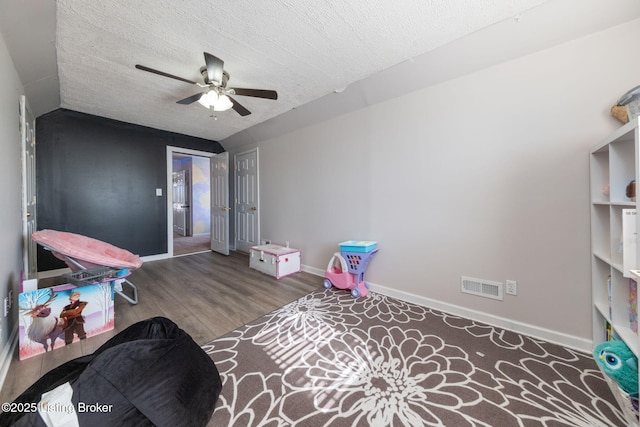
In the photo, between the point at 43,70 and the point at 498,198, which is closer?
the point at 498,198

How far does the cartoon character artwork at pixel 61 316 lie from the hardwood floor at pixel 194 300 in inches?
2.7

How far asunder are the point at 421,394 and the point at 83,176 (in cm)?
506

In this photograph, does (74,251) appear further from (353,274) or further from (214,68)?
(353,274)

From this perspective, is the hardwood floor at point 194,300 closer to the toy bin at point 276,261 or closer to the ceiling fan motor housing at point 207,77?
the toy bin at point 276,261

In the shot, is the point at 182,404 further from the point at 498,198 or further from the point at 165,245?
the point at 165,245

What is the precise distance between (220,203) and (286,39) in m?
3.89

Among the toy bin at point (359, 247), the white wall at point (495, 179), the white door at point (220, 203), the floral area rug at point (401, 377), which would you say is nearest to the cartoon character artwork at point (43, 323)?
the floral area rug at point (401, 377)

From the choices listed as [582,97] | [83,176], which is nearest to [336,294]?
[582,97]

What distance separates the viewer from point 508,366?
153 centimetres

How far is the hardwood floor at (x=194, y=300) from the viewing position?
1.62 metres

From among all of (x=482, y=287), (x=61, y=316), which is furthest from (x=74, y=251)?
(x=482, y=287)

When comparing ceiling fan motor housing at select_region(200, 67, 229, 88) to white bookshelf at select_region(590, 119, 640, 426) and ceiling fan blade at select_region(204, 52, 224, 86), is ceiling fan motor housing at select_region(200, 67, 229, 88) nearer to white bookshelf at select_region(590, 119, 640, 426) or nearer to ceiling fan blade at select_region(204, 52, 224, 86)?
ceiling fan blade at select_region(204, 52, 224, 86)

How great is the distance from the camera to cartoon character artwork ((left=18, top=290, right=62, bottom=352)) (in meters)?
1.65

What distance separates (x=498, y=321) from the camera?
200 cm
